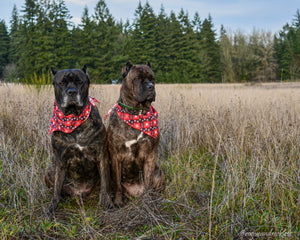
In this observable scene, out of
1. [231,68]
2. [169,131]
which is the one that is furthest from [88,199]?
[231,68]

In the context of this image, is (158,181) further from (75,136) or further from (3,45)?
(3,45)

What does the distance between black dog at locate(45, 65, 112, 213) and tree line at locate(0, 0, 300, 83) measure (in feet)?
91.0

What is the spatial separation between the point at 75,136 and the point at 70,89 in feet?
1.53

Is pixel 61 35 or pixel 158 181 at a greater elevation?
pixel 61 35

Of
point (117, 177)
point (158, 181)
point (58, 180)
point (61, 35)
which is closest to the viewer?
point (58, 180)

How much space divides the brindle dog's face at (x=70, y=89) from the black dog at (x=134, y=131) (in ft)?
1.37

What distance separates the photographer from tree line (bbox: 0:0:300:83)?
1179 inches

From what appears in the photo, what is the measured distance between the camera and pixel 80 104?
2.36m

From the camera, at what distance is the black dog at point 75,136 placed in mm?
2391

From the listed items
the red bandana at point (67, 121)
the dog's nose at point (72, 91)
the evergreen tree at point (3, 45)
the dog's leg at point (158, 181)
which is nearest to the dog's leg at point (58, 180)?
the red bandana at point (67, 121)

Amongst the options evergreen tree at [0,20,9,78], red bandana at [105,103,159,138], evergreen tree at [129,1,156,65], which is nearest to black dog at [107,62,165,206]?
red bandana at [105,103,159,138]

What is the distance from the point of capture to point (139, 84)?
256cm

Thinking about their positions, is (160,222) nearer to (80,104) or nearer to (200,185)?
(200,185)

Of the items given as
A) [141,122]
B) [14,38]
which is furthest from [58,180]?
[14,38]
